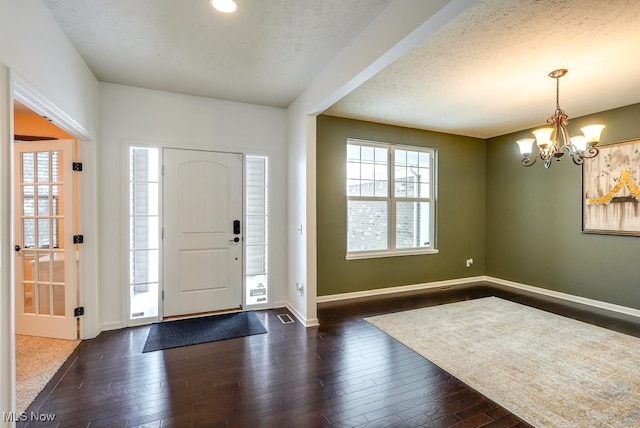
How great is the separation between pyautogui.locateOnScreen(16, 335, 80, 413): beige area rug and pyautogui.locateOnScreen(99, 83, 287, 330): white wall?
0.46 m

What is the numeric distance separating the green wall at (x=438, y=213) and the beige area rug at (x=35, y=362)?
2.90 meters

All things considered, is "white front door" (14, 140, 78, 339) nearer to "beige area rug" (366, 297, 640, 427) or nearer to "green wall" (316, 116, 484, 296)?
"green wall" (316, 116, 484, 296)

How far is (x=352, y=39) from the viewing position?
98.8 inches

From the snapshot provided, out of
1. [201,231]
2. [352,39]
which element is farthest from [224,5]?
[201,231]

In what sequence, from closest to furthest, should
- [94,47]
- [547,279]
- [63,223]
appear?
[94,47]
[63,223]
[547,279]

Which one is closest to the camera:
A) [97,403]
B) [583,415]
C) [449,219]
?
[583,415]

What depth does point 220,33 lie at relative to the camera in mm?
2418

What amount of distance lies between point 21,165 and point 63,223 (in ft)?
2.46

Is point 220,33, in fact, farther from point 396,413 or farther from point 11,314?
point 396,413

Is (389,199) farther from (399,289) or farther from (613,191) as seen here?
(613,191)

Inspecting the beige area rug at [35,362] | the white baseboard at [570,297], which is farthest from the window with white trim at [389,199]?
the beige area rug at [35,362]

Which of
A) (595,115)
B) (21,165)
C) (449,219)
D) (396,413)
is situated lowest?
(396,413)

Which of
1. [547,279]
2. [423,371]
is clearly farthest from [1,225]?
[547,279]

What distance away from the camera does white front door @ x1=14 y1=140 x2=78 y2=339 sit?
9.95 feet
